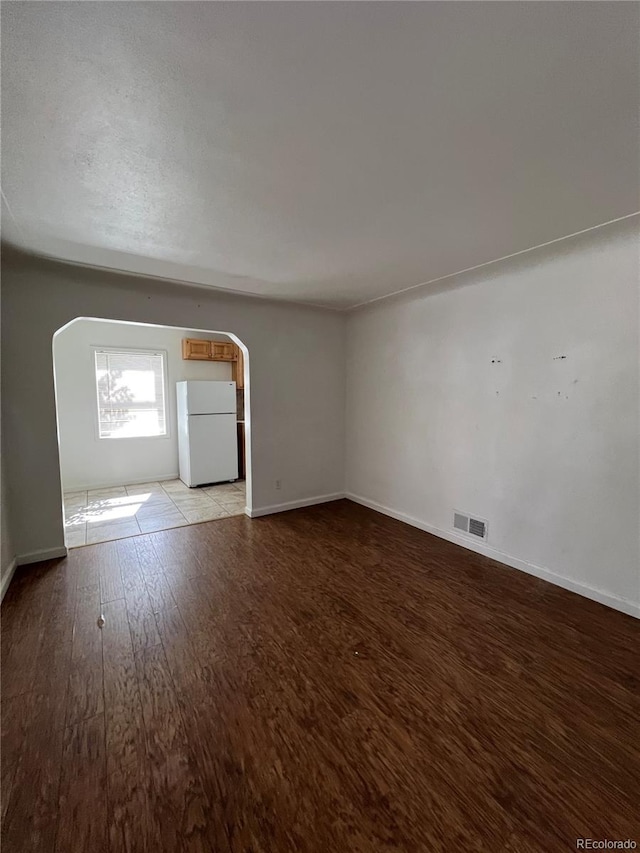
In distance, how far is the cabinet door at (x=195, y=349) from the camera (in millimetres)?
5453

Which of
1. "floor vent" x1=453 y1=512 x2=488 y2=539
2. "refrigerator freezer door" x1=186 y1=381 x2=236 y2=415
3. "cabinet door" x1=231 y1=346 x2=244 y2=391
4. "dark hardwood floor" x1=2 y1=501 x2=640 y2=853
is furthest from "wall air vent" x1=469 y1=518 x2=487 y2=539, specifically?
"cabinet door" x1=231 y1=346 x2=244 y2=391

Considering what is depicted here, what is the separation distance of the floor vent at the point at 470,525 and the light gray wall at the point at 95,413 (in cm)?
402

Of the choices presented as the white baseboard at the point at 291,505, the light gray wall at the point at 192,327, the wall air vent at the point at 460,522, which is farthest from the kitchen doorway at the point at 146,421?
the wall air vent at the point at 460,522

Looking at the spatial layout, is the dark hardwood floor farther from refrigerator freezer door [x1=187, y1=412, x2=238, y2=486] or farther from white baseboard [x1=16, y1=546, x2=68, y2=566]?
refrigerator freezer door [x1=187, y1=412, x2=238, y2=486]

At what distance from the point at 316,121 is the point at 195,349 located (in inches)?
185

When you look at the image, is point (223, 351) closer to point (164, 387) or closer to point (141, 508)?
point (164, 387)

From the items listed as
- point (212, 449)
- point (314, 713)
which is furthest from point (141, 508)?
point (314, 713)

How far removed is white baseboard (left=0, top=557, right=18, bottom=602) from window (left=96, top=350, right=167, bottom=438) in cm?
268

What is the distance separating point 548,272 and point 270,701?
316cm

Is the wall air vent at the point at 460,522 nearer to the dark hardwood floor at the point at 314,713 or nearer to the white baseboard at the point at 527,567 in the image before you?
the white baseboard at the point at 527,567

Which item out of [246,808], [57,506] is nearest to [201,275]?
[57,506]

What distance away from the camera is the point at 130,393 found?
5285mm

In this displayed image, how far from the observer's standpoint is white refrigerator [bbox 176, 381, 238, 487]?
16.4ft

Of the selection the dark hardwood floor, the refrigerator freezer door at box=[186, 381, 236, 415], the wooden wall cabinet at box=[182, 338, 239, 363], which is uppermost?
the wooden wall cabinet at box=[182, 338, 239, 363]
